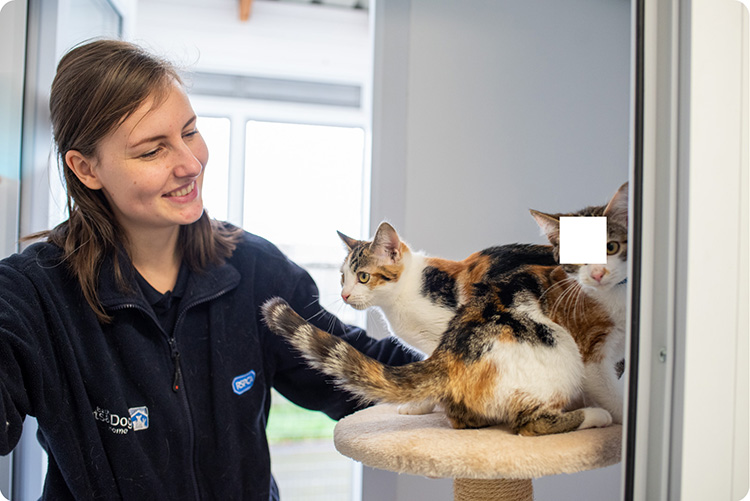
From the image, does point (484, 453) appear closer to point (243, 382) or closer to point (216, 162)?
point (243, 382)

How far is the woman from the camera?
0.83 meters

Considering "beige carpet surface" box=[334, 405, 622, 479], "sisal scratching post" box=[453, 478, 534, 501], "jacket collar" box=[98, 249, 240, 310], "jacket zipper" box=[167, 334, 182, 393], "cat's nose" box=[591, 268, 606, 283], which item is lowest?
"sisal scratching post" box=[453, 478, 534, 501]

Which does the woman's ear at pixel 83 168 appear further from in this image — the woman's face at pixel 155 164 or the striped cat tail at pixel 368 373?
the striped cat tail at pixel 368 373

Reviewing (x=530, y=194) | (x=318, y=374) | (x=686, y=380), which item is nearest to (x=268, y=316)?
(x=318, y=374)

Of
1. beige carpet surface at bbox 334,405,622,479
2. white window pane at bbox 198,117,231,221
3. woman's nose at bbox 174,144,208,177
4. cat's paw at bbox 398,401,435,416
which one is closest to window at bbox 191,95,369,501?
white window pane at bbox 198,117,231,221

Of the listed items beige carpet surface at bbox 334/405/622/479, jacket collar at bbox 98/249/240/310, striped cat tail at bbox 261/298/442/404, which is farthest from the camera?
jacket collar at bbox 98/249/240/310

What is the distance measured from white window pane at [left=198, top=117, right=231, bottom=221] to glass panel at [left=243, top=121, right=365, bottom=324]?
4 cm

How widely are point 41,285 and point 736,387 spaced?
1054mm

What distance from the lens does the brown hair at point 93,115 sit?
0.83 metres

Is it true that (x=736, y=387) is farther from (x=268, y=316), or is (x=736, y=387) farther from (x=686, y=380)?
(x=268, y=316)

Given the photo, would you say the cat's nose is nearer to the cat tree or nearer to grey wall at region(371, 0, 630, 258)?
grey wall at region(371, 0, 630, 258)

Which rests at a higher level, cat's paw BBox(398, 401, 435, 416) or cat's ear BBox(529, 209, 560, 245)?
cat's ear BBox(529, 209, 560, 245)

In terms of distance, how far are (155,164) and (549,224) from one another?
65cm

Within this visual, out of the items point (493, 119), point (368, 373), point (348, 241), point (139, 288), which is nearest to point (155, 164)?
point (139, 288)
